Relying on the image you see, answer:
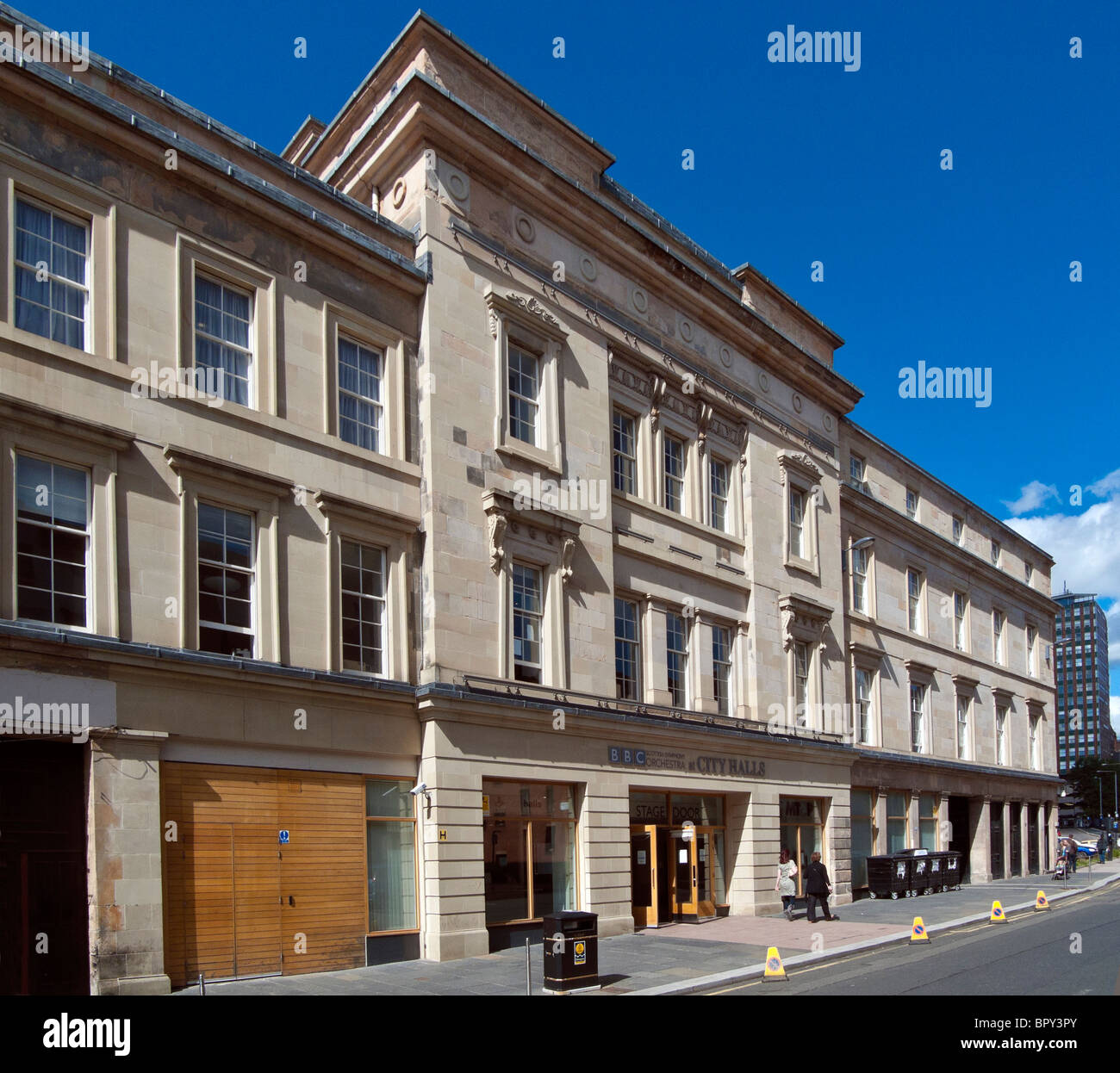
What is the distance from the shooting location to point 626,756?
78.7 ft

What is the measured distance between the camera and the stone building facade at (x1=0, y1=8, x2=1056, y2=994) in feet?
51.0

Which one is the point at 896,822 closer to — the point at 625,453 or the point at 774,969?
the point at 625,453

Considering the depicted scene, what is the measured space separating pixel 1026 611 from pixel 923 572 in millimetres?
13638

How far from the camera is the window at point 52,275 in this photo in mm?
15562

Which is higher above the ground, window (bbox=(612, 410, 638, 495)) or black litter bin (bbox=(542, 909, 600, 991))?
window (bbox=(612, 410, 638, 495))

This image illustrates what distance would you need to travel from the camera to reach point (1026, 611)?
173 feet

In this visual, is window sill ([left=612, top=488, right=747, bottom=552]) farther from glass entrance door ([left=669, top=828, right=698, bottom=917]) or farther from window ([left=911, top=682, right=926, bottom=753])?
window ([left=911, top=682, right=926, bottom=753])

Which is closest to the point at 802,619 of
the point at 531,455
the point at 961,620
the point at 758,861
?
the point at 758,861

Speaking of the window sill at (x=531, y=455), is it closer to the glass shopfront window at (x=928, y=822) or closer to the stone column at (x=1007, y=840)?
the glass shopfront window at (x=928, y=822)

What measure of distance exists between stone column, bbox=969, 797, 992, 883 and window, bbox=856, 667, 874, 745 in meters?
9.88

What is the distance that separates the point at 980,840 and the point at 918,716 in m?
6.95

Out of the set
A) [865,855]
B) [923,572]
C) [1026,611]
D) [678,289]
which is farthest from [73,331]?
[1026,611]

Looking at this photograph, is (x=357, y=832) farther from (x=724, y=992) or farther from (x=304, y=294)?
(x=304, y=294)

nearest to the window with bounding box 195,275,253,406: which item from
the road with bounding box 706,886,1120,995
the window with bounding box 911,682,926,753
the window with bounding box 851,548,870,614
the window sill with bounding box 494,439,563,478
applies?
the window sill with bounding box 494,439,563,478
